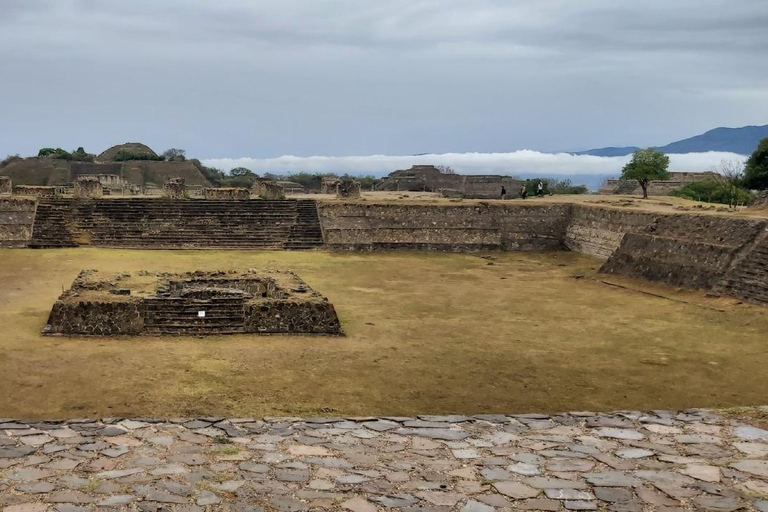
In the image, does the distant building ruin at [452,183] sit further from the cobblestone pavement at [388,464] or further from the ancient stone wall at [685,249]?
the cobblestone pavement at [388,464]

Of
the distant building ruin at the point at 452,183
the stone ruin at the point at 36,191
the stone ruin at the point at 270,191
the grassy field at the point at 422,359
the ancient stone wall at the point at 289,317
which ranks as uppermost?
the distant building ruin at the point at 452,183

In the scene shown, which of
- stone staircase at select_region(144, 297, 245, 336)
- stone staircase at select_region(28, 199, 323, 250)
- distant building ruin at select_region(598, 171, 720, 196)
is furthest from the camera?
distant building ruin at select_region(598, 171, 720, 196)

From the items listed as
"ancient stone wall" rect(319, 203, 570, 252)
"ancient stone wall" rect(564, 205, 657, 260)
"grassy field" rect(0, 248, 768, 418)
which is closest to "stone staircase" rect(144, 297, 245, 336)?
"grassy field" rect(0, 248, 768, 418)

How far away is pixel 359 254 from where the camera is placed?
27.1 m

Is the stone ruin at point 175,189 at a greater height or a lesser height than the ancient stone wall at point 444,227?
greater

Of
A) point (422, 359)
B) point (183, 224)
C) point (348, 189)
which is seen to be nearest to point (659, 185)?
point (348, 189)

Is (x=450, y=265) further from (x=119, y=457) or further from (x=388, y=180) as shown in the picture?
(x=388, y=180)

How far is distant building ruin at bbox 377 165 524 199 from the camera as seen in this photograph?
45.8m

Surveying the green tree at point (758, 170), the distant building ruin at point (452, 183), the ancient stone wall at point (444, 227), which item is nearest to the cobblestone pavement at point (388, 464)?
the ancient stone wall at point (444, 227)

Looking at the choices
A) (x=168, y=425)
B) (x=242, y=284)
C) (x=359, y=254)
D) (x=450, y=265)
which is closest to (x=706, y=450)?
(x=168, y=425)

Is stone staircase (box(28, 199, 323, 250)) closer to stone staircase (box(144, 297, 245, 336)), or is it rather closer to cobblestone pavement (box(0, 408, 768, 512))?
stone staircase (box(144, 297, 245, 336))

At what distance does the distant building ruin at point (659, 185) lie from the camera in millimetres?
44031

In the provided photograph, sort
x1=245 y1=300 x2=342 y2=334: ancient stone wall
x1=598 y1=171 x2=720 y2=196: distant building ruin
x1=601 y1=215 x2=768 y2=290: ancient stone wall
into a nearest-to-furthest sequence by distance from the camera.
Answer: x1=245 y1=300 x2=342 y2=334: ancient stone wall, x1=601 y1=215 x2=768 y2=290: ancient stone wall, x1=598 y1=171 x2=720 y2=196: distant building ruin

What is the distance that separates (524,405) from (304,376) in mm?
3416
